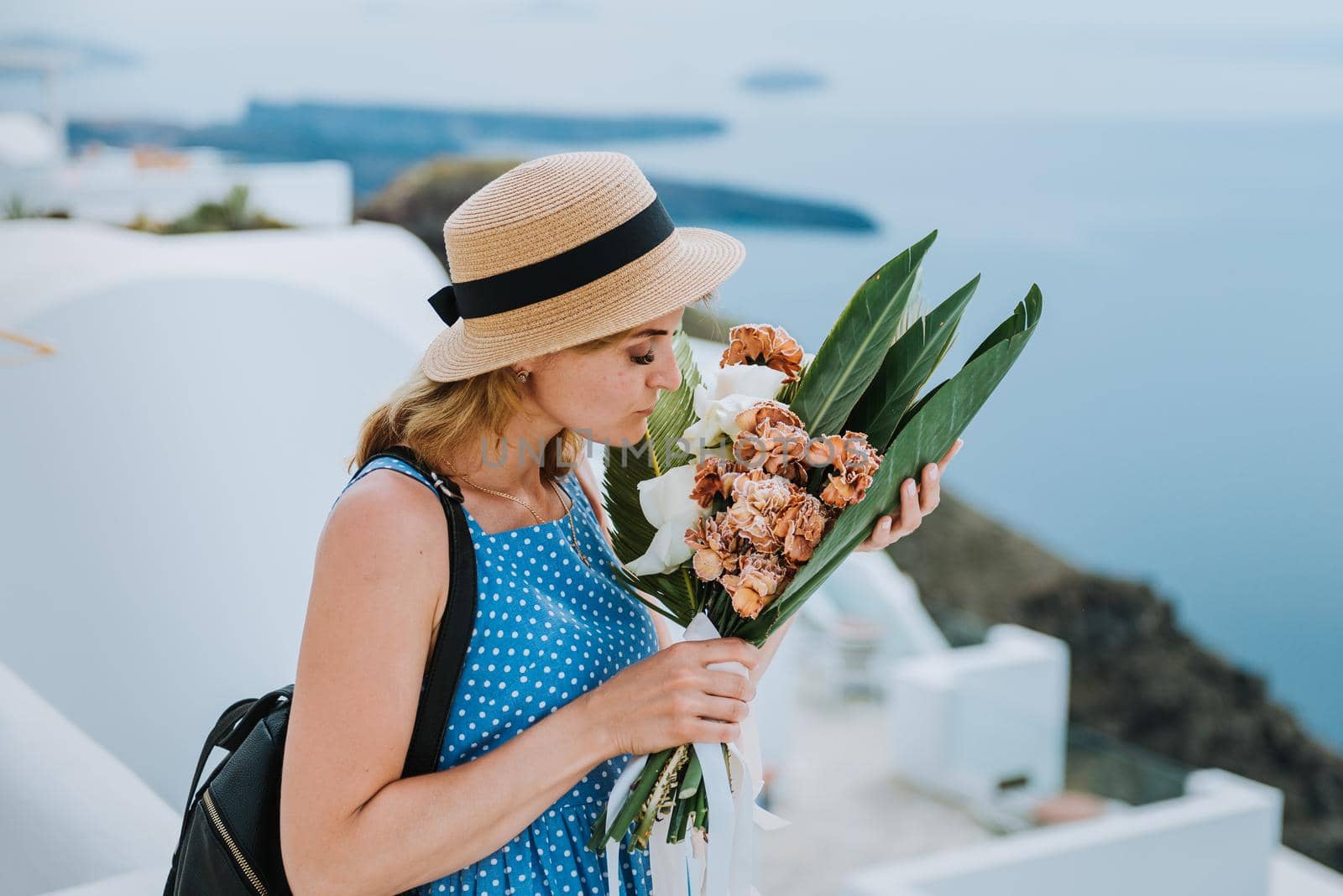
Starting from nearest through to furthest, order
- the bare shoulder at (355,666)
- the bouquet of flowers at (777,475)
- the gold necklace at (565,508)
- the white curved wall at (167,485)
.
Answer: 1. the bare shoulder at (355,666)
2. the bouquet of flowers at (777,475)
3. the gold necklace at (565,508)
4. the white curved wall at (167,485)

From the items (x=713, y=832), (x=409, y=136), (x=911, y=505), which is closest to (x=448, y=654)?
(x=713, y=832)

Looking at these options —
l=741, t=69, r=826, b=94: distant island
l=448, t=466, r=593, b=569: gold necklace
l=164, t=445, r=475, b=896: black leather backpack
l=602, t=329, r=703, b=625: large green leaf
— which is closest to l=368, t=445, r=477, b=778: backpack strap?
l=164, t=445, r=475, b=896: black leather backpack

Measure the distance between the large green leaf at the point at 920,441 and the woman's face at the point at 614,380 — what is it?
24 centimetres

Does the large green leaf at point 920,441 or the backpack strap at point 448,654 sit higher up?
the large green leaf at point 920,441

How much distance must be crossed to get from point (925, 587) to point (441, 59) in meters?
22.9

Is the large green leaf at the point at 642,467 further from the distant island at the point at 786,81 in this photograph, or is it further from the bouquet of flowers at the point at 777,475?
the distant island at the point at 786,81

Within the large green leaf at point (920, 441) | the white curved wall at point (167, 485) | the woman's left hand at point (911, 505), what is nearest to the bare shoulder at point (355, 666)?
the large green leaf at point (920, 441)

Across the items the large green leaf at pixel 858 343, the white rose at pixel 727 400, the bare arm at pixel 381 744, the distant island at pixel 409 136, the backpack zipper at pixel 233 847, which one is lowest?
the distant island at pixel 409 136

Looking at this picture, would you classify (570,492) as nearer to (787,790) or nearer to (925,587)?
(787,790)

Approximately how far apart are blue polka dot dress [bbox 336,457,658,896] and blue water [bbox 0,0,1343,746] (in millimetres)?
25762

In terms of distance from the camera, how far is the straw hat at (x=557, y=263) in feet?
4.18

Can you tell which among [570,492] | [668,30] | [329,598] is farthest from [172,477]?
[668,30]

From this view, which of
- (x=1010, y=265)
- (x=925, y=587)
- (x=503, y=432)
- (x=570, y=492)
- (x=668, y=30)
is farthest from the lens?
(x=668, y=30)

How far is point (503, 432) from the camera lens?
4.57ft
